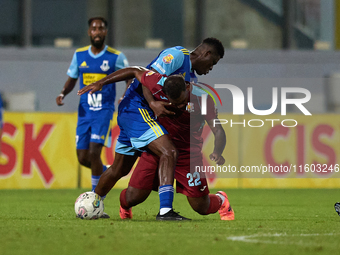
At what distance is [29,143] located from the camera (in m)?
11.4

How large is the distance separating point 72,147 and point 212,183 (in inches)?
111

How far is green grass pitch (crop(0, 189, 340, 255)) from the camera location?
3889 millimetres

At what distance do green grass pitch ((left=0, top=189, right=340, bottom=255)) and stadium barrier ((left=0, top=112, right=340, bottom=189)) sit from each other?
3.31 m

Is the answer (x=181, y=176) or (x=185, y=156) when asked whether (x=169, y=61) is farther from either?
(x=181, y=176)

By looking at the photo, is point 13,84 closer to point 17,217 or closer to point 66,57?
point 66,57

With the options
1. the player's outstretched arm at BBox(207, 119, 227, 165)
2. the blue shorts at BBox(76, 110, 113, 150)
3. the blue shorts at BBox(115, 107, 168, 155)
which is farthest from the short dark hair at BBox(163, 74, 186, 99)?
the blue shorts at BBox(76, 110, 113, 150)

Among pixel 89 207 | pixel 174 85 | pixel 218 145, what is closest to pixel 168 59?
pixel 174 85

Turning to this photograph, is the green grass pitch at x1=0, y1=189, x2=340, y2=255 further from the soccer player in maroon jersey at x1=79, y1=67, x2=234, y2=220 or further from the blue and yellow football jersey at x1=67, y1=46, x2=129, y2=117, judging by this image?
the blue and yellow football jersey at x1=67, y1=46, x2=129, y2=117

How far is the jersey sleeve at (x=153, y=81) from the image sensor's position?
5570 millimetres

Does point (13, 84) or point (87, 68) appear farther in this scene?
point (13, 84)

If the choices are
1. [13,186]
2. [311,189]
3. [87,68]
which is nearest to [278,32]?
[311,189]

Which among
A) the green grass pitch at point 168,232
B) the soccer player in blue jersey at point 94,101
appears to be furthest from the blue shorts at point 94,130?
the green grass pitch at point 168,232

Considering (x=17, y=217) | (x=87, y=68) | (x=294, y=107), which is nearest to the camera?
(x=17, y=217)

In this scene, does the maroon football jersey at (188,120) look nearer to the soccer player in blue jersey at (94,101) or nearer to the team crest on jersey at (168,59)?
the team crest on jersey at (168,59)
